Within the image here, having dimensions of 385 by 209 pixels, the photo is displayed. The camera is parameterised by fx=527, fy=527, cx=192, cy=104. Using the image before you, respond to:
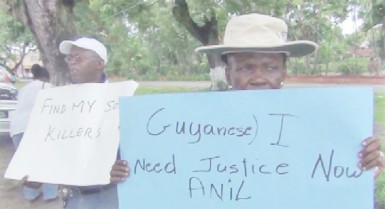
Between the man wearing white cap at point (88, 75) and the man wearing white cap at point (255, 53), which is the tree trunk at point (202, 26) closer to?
the man wearing white cap at point (88, 75)

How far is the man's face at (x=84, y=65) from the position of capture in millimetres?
2189

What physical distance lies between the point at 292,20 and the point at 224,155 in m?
10.9

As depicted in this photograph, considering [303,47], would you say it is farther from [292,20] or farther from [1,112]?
[292,20]

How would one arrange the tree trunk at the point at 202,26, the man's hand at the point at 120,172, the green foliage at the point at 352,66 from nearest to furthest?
the man's hand at the point at 120,172 → the tree trunk at the point at 202,26 → the green foliage at the point at 352,66

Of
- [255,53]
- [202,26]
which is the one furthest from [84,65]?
[202,26]

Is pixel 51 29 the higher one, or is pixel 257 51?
pixel 51 29

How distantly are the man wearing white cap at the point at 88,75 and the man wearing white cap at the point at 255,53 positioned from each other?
0.54 meters

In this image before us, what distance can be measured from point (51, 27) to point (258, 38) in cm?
376

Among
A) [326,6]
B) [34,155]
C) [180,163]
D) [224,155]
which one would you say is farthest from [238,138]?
[326,6]

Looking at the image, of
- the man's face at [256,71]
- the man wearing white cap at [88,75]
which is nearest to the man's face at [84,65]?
the man wearing white cap at [88,75]

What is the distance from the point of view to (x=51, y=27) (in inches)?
201

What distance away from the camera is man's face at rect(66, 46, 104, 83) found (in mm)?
2189

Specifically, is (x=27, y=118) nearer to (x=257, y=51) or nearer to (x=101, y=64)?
(x=101, y=64)

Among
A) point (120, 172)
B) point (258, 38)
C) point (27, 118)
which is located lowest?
point (27, 118)
